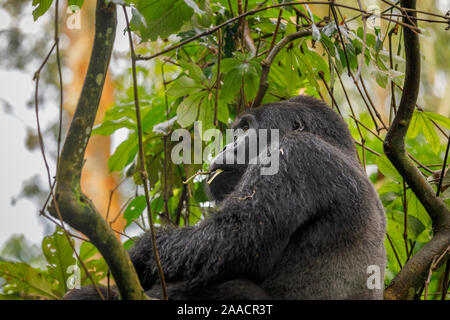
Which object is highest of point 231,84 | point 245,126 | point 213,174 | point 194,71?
point 194,71

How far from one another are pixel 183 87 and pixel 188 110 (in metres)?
0.19

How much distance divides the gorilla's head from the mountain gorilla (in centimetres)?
25

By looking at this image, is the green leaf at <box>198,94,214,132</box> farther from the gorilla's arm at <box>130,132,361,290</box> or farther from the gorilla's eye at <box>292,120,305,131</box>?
the gorilla's arm at <box>130,132,361,290</box>

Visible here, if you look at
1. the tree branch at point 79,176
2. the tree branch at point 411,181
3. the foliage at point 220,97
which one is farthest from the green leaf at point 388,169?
the tree branch at point 79,176

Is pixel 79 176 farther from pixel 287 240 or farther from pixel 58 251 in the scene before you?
pixel 58 251

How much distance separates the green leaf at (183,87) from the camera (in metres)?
3.39

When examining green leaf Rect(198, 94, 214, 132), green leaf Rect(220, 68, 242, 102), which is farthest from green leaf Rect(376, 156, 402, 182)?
green leaf Rect(198, 94, 214, 132)

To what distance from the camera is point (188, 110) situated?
3.54 metres

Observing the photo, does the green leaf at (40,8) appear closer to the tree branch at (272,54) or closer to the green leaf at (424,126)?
the tree branch at (272,54)

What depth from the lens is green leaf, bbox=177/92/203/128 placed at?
3.50 meters

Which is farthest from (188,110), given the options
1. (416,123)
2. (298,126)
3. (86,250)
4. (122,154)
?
(416,123)

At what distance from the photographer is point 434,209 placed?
9.82 ft
